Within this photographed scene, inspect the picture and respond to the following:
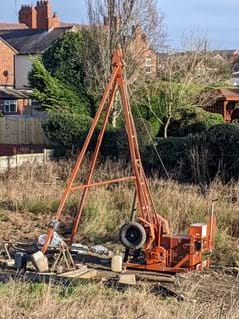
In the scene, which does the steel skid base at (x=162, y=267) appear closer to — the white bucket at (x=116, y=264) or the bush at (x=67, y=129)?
the white bucket at (x=116, y=264)

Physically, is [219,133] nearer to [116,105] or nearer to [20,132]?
[116,105]

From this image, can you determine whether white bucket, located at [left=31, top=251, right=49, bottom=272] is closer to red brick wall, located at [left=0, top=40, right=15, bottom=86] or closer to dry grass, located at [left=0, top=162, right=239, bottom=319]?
dry grass, located at [left=0, top=162, right=239, bottom=319]

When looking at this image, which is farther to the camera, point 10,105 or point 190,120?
point 10,105

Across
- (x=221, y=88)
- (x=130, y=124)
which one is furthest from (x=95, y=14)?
(x=130, y=124)

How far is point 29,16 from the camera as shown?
69.1 m

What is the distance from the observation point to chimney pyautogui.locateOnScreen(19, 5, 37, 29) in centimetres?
6838

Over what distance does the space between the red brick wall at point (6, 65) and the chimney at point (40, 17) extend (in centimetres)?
426

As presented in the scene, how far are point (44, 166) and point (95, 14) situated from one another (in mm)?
19435

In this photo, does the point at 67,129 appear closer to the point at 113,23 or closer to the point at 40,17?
the point at 113,23

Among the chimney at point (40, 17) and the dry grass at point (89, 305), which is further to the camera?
the chimney at point (40, 17)

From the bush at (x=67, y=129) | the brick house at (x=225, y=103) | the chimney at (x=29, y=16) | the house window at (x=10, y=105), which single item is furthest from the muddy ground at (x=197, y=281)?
the chimney at (x=29, y=16)

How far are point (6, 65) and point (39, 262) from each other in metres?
49.9

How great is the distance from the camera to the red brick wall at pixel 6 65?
2387 inches

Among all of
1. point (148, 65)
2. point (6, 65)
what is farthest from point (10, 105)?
point (148, 65)
